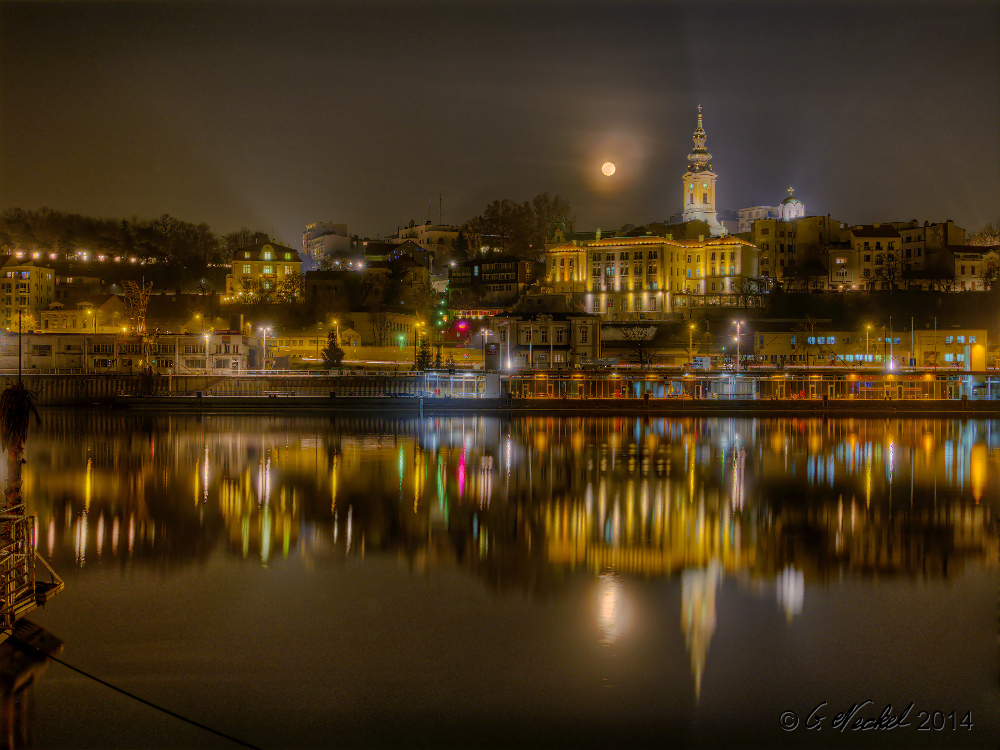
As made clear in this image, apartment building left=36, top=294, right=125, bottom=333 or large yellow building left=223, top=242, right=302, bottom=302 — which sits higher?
large yellow building left=223, top=242, right=302, bottom=302

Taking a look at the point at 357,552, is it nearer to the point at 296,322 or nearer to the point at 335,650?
the point at 335,650

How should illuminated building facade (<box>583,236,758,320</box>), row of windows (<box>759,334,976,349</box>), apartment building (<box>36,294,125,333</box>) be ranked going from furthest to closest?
illuminated building facade (<box>583,236,758,320</box>), apartment building (<box>36,294,125,333</box>), row of windows (<box>759,334,976,349</box>)

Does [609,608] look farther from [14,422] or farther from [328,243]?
[328,243]

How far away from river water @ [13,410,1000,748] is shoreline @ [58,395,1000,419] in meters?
16.3

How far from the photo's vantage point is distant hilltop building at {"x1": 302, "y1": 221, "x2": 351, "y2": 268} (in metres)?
75.0

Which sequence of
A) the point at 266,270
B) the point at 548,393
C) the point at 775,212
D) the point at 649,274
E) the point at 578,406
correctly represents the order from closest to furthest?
1. the point at 578,406
2. the point at 548,393
3. the point at 649,274
4. the point at 266,270
5. the point at 775,212

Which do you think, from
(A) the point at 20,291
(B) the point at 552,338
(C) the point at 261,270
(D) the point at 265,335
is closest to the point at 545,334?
(B) the point at 552,338

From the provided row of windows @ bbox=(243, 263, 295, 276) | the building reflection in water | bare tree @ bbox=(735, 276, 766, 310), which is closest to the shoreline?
the building reflection in water

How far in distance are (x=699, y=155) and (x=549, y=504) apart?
2619 inches

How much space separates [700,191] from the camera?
239 feet

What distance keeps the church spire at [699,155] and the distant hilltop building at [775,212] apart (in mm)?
6912

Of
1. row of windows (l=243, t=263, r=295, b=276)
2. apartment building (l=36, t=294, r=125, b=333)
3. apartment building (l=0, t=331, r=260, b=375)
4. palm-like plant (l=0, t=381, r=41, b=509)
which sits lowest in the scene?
palm-like plant (l=0, t=381, r=41, b=509)

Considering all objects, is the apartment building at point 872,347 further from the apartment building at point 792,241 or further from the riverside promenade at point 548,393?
the apartment building at point 792,241

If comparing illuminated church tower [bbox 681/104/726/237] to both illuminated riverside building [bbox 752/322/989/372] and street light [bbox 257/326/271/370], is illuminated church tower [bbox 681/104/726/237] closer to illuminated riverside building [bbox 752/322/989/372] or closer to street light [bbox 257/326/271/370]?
illuminated riverside building [bbox 752/322/989/372]
